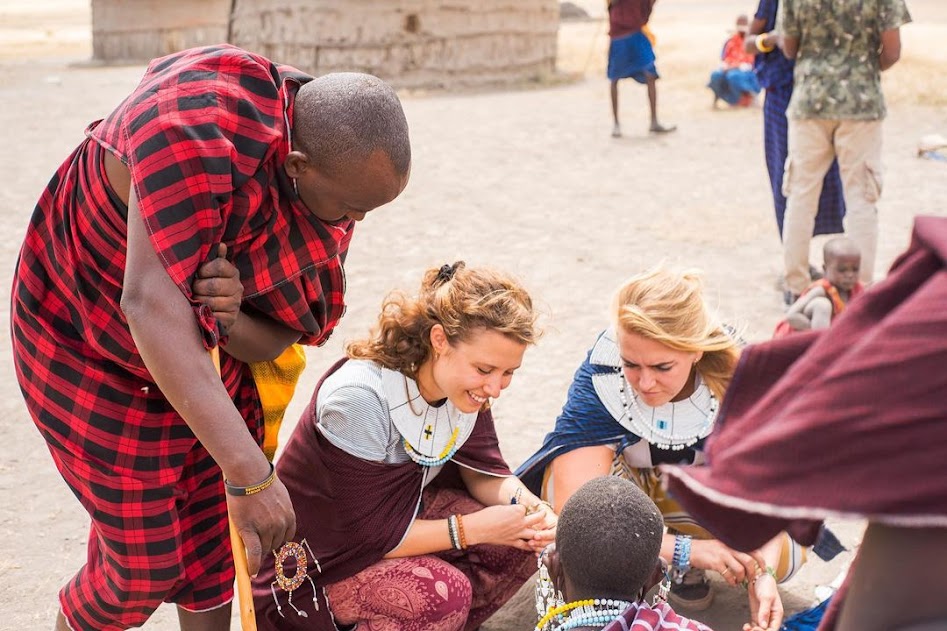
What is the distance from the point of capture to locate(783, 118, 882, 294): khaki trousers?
17.1 ft

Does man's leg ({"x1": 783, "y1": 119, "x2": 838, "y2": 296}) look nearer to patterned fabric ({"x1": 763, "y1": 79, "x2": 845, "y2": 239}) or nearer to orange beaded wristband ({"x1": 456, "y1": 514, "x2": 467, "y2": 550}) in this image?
patterned fabric ({"x1": 763, "y1": 79, "x2": 845, "y2": 239})

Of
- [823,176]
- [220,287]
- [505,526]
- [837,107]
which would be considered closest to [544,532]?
[505,526]

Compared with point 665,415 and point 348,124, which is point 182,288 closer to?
point 348,124

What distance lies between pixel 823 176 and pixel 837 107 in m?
0.44

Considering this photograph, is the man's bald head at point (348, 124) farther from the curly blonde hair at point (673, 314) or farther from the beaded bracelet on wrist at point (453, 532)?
the beaded bracelet on wrist at point (453, 532)

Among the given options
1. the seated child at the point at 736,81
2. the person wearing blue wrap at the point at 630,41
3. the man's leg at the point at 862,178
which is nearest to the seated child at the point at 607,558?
the man's leg at the point at 862,178

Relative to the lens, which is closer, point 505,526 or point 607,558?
point 607,558

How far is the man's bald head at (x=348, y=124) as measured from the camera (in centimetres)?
197

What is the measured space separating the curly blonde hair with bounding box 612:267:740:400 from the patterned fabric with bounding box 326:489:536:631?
2.31 ft

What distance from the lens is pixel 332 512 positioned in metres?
2.77

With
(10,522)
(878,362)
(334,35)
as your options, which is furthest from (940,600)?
(334,35)

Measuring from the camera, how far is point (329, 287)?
239 cm

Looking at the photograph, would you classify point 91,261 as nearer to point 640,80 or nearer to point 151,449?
point 151,449

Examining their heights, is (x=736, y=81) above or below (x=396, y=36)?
above
